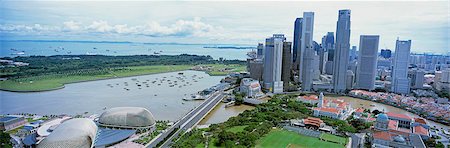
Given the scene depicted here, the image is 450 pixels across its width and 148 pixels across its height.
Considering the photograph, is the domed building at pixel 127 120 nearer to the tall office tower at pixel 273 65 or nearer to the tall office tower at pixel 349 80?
the tall office tower at pixel 273 65

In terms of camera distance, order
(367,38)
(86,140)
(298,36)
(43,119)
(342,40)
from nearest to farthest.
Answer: (86,140)
(43,119)
(342,40)
(367,38)
(298,36)

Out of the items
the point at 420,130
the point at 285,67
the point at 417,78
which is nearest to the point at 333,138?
the point at 420,130

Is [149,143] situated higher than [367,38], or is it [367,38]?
[367,38]

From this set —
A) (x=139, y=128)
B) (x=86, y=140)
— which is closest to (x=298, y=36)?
(x=139, y=128)

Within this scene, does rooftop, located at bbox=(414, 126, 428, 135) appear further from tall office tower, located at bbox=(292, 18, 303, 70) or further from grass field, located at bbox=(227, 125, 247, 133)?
tall office tower, located at bbox=(292, 18, 303, 70)

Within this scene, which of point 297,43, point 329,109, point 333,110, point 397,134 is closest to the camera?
point 397,134

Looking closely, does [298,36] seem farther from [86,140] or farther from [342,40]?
[86,140]

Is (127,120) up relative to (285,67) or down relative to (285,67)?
down

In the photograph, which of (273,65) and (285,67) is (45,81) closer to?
(273,65)
